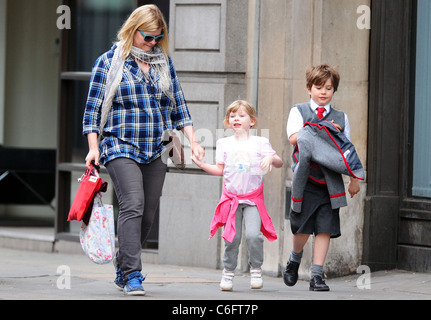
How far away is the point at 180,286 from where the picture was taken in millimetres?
7449

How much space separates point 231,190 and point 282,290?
35.4 inches

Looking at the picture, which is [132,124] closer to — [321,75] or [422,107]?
[321,75]

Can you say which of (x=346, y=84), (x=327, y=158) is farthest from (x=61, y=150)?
(x=327, y=158)

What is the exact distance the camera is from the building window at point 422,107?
8352 millimetres

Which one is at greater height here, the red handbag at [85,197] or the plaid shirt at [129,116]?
the plaid shirt at [129,116]

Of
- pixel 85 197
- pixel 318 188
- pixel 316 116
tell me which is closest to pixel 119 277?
pixel 85 197

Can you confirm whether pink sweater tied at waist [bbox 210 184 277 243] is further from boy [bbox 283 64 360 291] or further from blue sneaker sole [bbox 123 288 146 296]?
blue sneaker sole [bbox 123 288 146 296]

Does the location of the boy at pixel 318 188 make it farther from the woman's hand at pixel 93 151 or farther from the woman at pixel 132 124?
the woman's hand at pixel 93 151

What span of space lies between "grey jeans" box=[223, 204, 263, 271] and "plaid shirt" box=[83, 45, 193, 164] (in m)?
0.82

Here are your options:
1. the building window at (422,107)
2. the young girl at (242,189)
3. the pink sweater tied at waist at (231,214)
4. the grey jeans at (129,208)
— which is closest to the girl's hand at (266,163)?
the young girl at (242,189)

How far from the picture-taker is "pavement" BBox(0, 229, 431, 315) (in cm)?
662

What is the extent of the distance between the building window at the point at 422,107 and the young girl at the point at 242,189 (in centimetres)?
190

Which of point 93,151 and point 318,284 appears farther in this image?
point 318,284

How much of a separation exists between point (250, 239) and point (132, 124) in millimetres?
1212
